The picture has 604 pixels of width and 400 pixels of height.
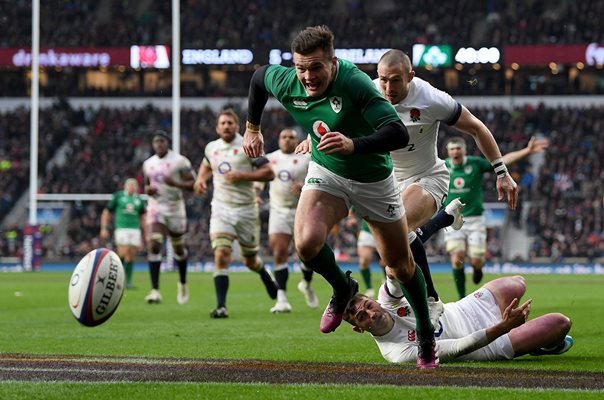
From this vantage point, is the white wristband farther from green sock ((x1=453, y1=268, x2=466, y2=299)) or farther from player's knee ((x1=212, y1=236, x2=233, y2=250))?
green sock ((x1=453, y1=268, x2=466, y2=299))

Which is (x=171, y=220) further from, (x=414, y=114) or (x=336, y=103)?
(x=336, y=103)

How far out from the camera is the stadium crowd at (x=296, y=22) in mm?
42688

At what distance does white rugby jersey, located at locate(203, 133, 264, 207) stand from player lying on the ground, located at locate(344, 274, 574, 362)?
6.30m

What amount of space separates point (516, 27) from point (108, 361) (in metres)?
37.8

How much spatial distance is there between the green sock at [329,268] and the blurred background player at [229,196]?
6.26m

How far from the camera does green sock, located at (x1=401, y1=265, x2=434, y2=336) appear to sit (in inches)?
297

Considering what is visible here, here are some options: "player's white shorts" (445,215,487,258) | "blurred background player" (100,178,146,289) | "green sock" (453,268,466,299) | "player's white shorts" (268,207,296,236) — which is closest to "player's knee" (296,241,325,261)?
"player's white shorts" (268,207,296,236)

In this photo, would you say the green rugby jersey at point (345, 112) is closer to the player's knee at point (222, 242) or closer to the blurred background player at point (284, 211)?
the player's knee at point (222, 242)

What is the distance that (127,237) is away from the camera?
22.8 m

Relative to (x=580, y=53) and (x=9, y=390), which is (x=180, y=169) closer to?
(x=9, y=390)

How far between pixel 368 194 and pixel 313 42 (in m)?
1.18

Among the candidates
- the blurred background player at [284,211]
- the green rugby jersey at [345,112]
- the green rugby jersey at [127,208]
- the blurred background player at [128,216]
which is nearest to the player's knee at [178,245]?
the blurred background player at [284,211]

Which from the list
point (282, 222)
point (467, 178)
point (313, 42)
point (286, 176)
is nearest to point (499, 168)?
point (313, 42)

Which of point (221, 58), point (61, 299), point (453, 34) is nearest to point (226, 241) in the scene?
point (61, 299)
